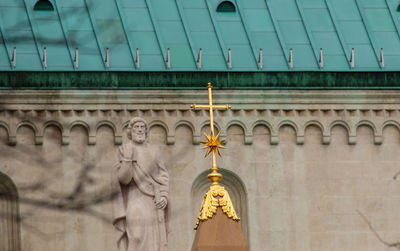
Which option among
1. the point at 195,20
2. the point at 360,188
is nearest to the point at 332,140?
the point at 360,188

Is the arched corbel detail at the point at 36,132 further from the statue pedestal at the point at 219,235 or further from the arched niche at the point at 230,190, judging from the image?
the statue pedestal at the point at 219,235

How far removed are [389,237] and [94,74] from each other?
851 centimetres

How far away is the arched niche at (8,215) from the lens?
53.2 meters

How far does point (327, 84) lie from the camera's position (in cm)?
5472

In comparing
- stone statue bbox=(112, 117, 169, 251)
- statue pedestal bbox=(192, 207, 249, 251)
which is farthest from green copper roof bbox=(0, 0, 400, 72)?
statue pedestal bbox=(192, 207, 249, 251)

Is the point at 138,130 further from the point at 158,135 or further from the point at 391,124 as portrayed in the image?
the point at 391,124

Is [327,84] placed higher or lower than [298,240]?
higher

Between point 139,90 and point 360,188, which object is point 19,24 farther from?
point 360,188

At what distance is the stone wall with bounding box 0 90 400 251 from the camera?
53344 millimetres

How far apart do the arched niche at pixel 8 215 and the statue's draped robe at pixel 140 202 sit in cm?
1414

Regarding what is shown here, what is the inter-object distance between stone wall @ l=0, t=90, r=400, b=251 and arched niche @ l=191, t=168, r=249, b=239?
0.03 m

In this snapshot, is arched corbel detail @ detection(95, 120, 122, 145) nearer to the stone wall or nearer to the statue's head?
the stone wall

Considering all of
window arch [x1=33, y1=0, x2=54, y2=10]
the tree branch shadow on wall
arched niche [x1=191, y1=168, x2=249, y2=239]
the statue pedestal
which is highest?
window arch [x1=33, y1=0, x2=54, y2=10]

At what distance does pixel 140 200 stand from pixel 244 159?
15325 millimetres
